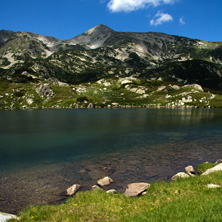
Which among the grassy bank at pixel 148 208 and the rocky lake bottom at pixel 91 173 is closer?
the grassy bank at pixel 148 208

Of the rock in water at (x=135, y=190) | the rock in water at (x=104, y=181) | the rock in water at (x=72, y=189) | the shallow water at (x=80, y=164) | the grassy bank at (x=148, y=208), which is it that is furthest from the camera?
the rock in water at (x=104, y=181)

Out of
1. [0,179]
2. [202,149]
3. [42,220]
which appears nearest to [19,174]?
[0,179]

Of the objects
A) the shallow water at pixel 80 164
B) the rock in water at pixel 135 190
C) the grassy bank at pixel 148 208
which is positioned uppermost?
the grassy bank at pixel 148 208

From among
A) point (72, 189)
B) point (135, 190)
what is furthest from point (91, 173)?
point (135, 190)

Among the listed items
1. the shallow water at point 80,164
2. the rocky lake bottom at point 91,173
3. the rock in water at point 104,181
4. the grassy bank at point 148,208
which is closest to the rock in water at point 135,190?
the grassy bank at point 148,208

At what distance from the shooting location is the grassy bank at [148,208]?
1008 cm

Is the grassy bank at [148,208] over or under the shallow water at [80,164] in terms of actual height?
over

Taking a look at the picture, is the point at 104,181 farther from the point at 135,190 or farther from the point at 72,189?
the point at 135,190

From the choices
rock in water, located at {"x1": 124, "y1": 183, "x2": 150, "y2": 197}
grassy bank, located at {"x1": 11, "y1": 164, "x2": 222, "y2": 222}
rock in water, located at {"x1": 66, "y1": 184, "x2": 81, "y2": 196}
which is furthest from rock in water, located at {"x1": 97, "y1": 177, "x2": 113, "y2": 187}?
grassy bank, located at {"x1": 11, "y1": 164, "x2": 222, "y2": 222}

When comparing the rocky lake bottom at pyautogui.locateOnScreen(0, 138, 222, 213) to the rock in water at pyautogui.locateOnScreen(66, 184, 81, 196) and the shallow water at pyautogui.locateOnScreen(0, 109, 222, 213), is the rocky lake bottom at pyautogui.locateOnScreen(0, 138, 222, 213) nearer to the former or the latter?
the shallow water at pyautogui.locateOnScreen(0, 109, 222, 213)

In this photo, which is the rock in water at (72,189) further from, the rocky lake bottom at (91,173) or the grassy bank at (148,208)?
the grassy bank at (148,208)

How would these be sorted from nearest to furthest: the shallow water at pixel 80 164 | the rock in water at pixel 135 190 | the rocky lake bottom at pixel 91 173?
the rock in water at pixel 135 190, the rocky lake bottom at pixel 91 173, the shallow water at pixel 80 164

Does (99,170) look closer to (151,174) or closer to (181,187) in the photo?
(151,174)

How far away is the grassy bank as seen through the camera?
1008 cm
